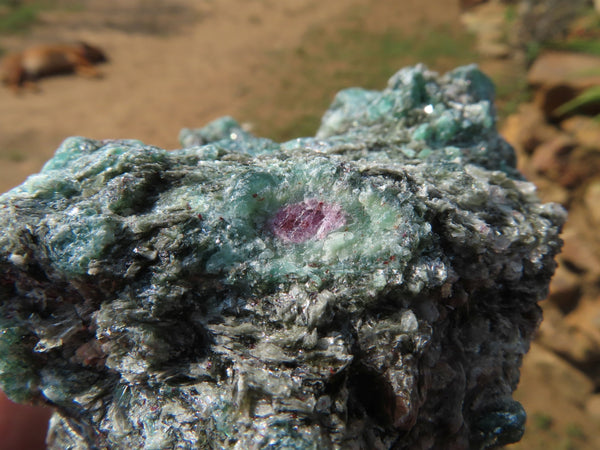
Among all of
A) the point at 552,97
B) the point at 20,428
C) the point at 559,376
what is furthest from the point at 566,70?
the point at 20,428

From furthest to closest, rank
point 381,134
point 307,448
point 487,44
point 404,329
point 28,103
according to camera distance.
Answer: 1. point 487,44
2. point 28,103
3. point 381,134
4. point 404,329
5. point 307,448

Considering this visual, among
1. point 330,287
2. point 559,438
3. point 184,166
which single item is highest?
point 184,166

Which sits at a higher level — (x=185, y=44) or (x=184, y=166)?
(x=184, y=166)

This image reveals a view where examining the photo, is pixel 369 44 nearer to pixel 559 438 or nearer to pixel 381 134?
pixel 559 438

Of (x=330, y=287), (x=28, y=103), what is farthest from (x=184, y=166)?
(x=28, y=103)

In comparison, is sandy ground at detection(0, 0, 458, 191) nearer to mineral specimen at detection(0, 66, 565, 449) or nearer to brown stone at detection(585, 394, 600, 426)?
mineral specimen at detection(0, 66, 565, 449)

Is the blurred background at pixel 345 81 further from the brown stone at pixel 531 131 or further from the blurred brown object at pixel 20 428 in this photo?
the blurred brown object at pixel 20 428

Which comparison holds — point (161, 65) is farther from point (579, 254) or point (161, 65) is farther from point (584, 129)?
point (579, 254)
